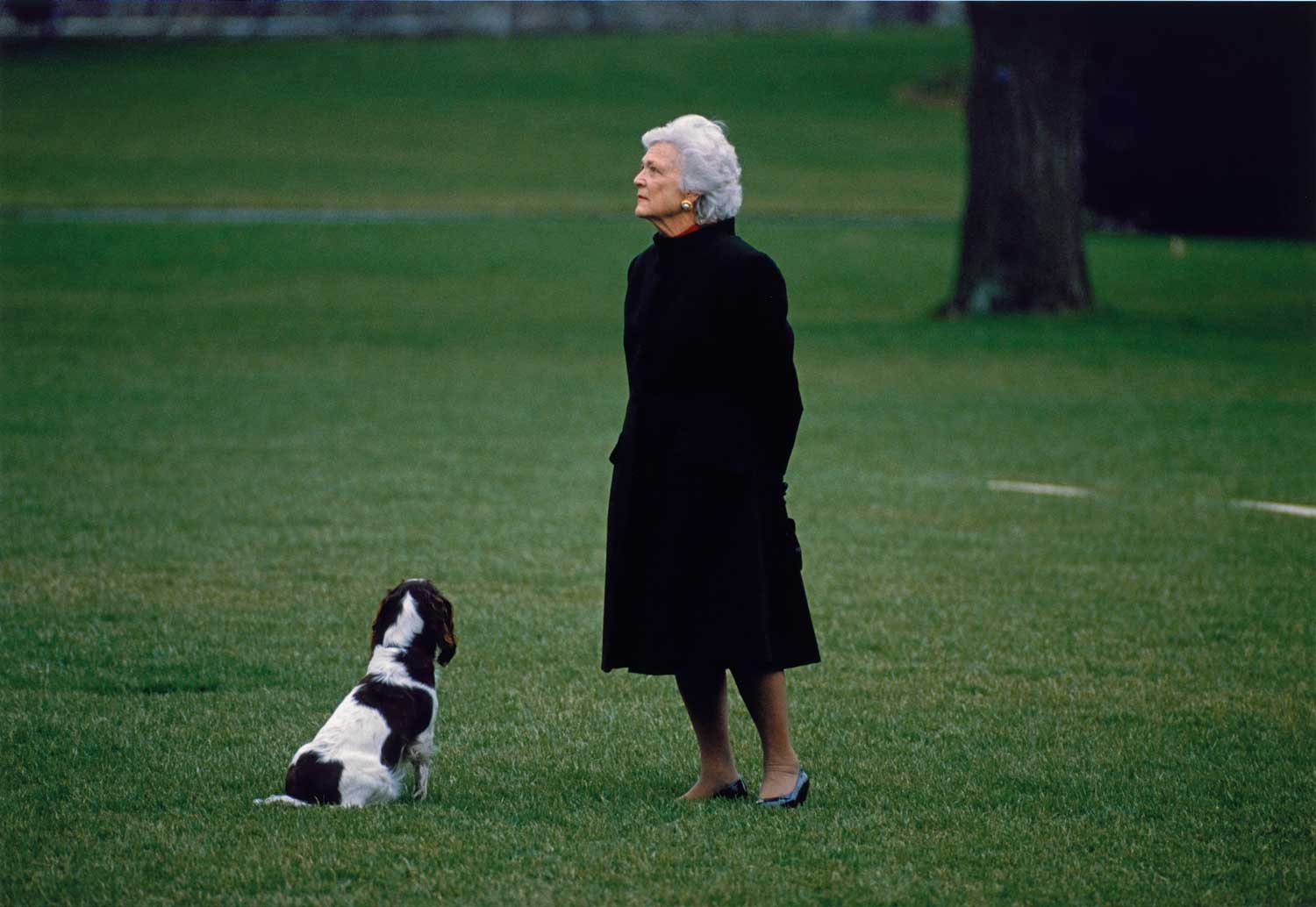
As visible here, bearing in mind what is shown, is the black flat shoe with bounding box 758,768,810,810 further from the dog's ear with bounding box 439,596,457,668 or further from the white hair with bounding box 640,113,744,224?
the white hair with bounding box 640,113,744,224

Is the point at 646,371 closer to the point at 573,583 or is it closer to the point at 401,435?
the point at 573,583

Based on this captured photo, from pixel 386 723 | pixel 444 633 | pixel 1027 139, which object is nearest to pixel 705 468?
pixel 444 633

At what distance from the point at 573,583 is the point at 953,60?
6352 centimetres

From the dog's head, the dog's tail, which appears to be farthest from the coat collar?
the dog's tail

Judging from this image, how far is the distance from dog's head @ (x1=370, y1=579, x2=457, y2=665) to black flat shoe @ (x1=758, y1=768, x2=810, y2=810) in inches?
46.4

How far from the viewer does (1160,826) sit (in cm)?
563

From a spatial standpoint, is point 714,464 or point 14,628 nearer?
point 714,464

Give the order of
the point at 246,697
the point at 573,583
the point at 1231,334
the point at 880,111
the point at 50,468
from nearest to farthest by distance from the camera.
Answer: the point at 246,697
the point at 573,583
the point at 50,468
the point at 1231,334
the point at 880,111

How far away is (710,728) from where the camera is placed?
586 cm

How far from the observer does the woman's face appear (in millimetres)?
5547

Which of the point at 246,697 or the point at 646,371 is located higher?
the point at 646,371

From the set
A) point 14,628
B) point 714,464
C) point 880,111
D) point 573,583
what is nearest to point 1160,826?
point 714,464

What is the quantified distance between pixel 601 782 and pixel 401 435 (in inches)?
363

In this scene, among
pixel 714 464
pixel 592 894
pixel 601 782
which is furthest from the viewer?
pixel 601 782
